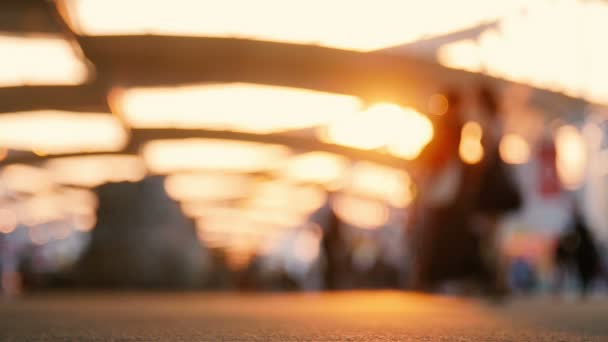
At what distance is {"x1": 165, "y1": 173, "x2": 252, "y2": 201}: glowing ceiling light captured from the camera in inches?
1534

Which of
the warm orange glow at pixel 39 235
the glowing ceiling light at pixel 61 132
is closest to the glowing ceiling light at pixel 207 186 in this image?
the glowing ceiling light at pixel 61 132

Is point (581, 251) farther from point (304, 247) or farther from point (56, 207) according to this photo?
point (304, 247)

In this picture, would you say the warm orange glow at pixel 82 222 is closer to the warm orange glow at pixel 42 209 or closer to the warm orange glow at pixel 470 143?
the warm orange glow at pixel 42 209

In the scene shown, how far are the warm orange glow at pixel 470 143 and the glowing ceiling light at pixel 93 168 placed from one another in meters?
26.3

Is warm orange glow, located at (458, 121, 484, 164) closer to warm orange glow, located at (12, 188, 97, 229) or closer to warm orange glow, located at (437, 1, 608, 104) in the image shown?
warm orange glow, located at (437, 1, 608, 104)

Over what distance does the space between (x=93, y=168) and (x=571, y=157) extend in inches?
849

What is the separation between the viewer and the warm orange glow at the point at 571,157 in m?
28.2

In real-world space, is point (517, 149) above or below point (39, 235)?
below

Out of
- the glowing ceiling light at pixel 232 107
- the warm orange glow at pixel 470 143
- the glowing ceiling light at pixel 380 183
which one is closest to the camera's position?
the warm orange glow at pixel 470 143

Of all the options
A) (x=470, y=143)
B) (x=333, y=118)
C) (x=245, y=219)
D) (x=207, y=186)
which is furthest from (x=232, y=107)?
(x=245, y=219)

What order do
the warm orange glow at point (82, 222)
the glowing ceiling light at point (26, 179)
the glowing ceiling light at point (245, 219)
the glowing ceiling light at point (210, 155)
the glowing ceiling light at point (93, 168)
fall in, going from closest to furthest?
the glowing ceiling light at point (210, 155), the glowing ceiling light at point (93, 168), the glowing ceiling light at point (26, 179), the glowing ceiling light at point (245, 219), the warm orange glow at point (82, 222)

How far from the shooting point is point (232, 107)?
25.8m

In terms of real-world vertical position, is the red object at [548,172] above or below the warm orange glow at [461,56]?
below

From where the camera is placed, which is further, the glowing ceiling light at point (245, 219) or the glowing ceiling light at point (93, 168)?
the glowing ceiling light at point (245, 219)
